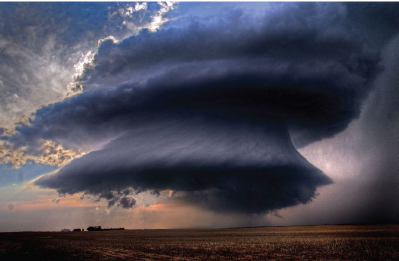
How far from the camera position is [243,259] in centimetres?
3738

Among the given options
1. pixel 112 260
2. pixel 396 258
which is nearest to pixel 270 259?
pixel 396 258

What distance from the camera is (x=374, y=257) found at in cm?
3684

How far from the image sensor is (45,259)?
37.3 meters

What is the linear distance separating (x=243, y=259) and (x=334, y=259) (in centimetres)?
1092

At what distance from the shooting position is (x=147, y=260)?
37469mm

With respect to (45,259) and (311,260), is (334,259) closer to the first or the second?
(311,260)

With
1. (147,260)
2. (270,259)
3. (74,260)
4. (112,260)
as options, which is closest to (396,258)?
(270,259)

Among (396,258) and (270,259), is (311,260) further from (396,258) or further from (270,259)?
(396,258)

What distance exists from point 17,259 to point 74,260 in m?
7.52

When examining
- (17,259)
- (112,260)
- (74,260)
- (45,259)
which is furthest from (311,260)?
(17,259)

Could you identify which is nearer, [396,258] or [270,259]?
[396,258]

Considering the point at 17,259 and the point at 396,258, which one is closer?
the point at 396,258

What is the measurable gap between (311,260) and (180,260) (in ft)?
51.9

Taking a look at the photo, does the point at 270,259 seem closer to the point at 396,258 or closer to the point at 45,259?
the point at 396,258
